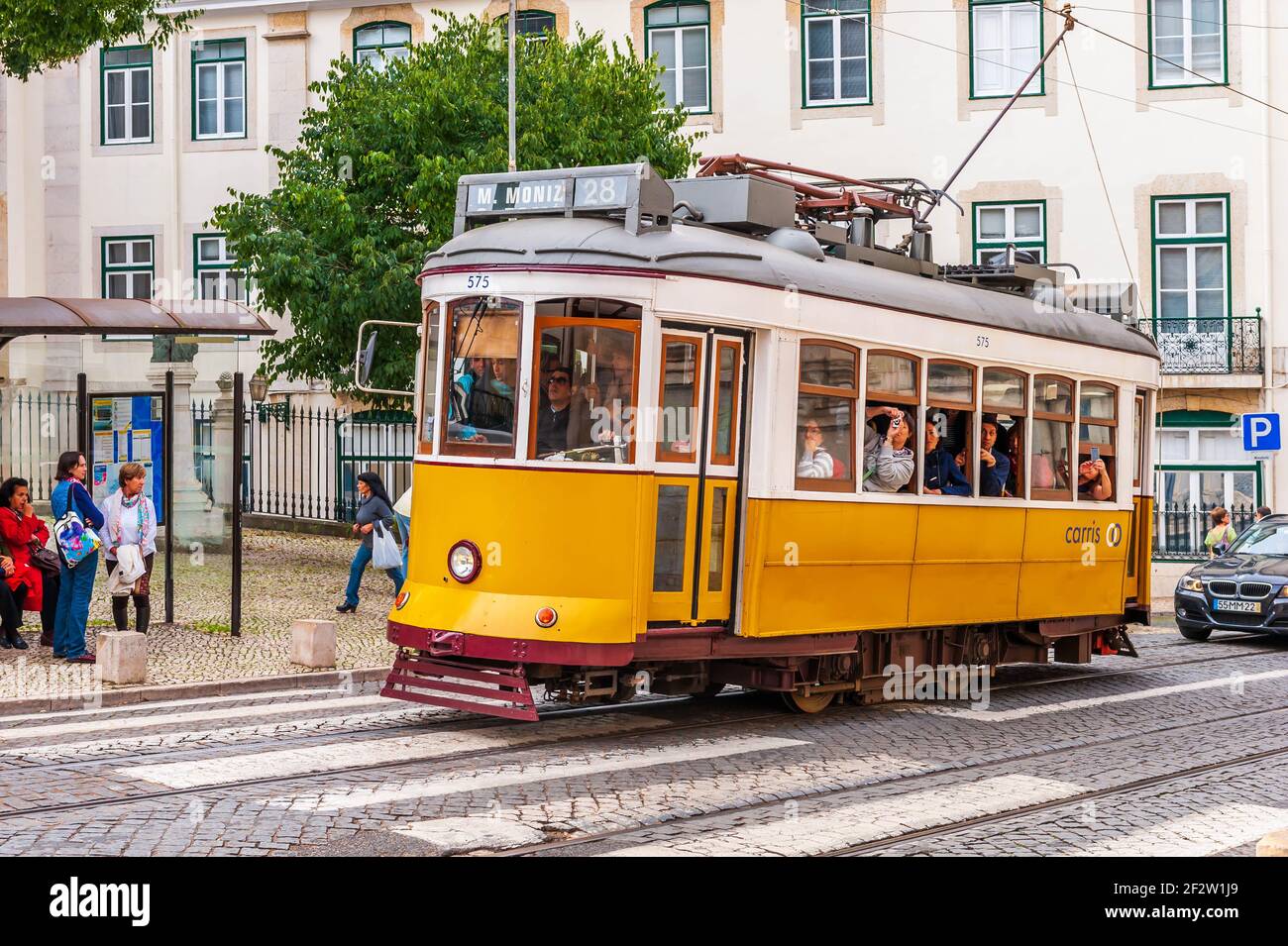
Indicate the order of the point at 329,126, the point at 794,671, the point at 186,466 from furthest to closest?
the point at 329,126
the point at 186,466
the point at 794,671

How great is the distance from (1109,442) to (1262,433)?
398 inches

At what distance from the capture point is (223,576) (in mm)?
17578

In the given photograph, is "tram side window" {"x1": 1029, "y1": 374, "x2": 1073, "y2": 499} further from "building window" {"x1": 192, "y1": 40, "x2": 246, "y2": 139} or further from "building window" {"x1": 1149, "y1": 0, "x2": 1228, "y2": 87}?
"building window" {"x1": 192, "y1": 40, "x2": 246, "y2": 139}

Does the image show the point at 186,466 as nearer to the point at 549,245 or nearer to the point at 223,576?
the point at 223,576

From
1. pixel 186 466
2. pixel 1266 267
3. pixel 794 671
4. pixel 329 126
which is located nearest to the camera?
pixel 794 671

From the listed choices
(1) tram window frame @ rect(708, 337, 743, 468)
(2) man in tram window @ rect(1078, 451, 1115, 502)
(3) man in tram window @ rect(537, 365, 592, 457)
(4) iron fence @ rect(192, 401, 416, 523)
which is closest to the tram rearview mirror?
(3) man in tram window @ rect(537, 365, 592, 457)

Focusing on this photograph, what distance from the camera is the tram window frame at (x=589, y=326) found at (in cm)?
1051

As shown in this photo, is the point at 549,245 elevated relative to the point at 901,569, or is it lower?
elevated

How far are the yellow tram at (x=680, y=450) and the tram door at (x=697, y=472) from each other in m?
0.02

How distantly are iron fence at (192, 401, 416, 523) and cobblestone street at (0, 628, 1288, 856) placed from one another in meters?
15.7

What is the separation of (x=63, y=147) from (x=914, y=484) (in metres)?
25.2

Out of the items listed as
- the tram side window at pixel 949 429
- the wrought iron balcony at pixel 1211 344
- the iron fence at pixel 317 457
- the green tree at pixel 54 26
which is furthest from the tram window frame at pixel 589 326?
the wrought iron balcony at pixel 1211 344
